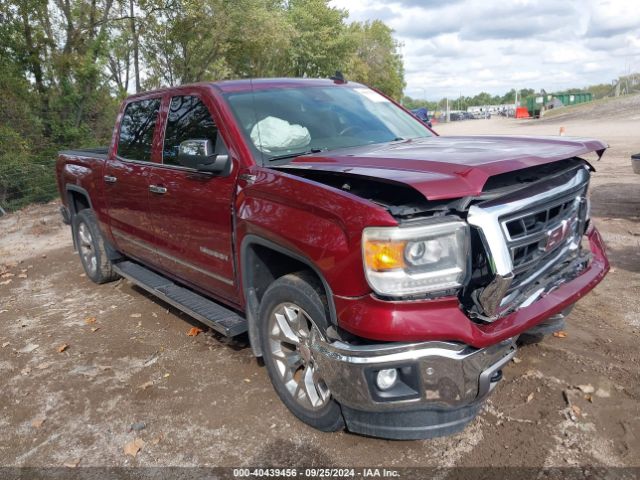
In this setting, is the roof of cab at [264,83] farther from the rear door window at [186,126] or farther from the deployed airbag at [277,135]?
the deployed airbag at [277,135]

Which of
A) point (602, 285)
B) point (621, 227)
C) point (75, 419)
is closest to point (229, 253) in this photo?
point (75, 419)

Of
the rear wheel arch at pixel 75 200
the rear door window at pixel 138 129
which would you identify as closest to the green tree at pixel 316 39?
the rear wheel arch at pixel 75 200

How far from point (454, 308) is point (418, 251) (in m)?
0.31

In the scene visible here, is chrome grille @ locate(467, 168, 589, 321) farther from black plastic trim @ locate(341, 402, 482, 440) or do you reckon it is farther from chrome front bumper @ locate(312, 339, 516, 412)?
black plastic trim @ locate(341, 402, 482, 440)

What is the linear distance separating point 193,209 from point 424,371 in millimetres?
2075

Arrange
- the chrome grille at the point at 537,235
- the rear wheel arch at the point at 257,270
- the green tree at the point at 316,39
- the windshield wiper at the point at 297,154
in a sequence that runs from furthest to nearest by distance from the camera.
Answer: the green tree at the point at 316,39 < the windshield wiper at the point at 297,154 < the rear wheel arch at the point at 257,270 < the chrome grille at the point at 537,235

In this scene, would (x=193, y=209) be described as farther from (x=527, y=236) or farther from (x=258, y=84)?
(x=527, y=236)

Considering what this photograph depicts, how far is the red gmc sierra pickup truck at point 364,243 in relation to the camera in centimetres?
240

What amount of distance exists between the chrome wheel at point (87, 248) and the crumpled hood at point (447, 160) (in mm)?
3801

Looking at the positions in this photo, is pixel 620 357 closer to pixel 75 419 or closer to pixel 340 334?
pixel 340 334

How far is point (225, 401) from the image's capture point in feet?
11.6

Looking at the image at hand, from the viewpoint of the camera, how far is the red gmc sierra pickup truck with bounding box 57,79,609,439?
7.86 ft

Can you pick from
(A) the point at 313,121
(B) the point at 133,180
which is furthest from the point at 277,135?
(B) the point at 133,180

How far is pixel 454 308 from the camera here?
243cm
